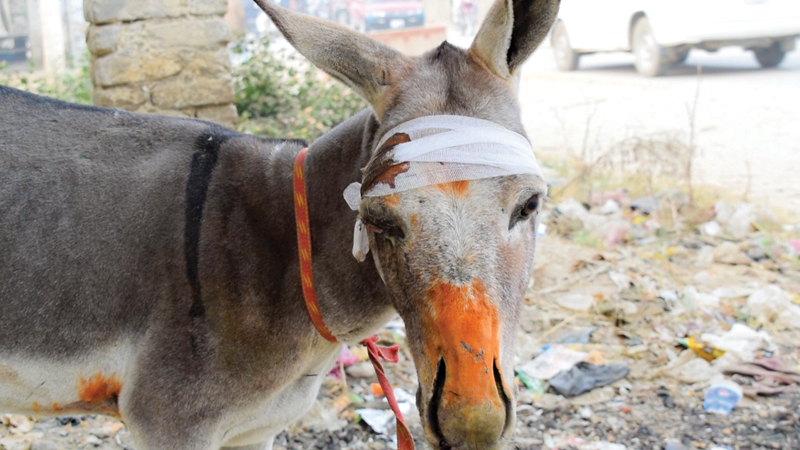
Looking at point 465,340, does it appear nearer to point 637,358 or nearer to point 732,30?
point 637,358

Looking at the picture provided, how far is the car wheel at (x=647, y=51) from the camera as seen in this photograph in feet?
40.5

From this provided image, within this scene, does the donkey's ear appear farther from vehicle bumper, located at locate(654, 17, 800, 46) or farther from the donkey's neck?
vehicle bumper, located at locate(654, 17, 800, 46)

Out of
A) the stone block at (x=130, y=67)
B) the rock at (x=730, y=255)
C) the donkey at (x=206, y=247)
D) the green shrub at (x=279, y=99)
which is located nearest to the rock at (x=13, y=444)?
the donkey at (x=206, y=247)

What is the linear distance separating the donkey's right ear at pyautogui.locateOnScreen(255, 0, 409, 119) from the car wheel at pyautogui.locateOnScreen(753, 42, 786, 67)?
11616mm

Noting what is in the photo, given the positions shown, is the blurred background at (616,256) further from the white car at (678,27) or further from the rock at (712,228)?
the white car at (678,27)

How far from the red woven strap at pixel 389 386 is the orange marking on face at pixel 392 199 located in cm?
83

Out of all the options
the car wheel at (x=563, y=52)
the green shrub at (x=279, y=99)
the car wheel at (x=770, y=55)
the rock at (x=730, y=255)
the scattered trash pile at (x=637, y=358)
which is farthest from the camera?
the car wheel at (x=563, y=52)

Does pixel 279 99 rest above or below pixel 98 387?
below

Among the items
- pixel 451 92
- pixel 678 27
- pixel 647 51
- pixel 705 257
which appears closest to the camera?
pixel 451 92

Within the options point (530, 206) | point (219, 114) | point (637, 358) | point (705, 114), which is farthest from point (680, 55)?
point (530, 206)

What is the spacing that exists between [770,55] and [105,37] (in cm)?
1044

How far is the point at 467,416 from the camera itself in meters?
1.87

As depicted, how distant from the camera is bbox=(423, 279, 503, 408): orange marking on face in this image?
1877 millimetres

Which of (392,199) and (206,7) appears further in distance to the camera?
(206,7)
